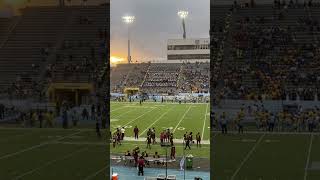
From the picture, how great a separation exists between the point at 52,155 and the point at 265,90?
964 centimetres

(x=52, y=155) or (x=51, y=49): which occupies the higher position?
(x=51, y=49)

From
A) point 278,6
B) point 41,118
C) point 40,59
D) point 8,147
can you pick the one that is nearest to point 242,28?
point 278,6

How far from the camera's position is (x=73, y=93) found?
16.4 metres

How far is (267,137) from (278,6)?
977 cm

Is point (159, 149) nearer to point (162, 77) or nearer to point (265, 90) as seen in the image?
point (265, 90)

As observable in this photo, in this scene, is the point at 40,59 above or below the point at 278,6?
below

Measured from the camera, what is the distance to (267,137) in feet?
45.0

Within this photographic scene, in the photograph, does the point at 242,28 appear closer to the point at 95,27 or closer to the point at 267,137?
the point at 95,27

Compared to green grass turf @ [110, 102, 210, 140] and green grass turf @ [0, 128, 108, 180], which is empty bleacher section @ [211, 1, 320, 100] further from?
green grass turf @ [0, 128, 108, 180]

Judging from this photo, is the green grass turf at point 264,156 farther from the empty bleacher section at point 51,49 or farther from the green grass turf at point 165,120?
the empty bleacher section at point 51,49

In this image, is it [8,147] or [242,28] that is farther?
[242,28]

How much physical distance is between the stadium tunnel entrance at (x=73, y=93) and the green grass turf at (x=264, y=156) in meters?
4.26

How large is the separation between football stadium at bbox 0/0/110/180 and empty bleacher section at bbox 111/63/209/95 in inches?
634

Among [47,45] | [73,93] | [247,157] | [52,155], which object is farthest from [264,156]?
[47,45]
